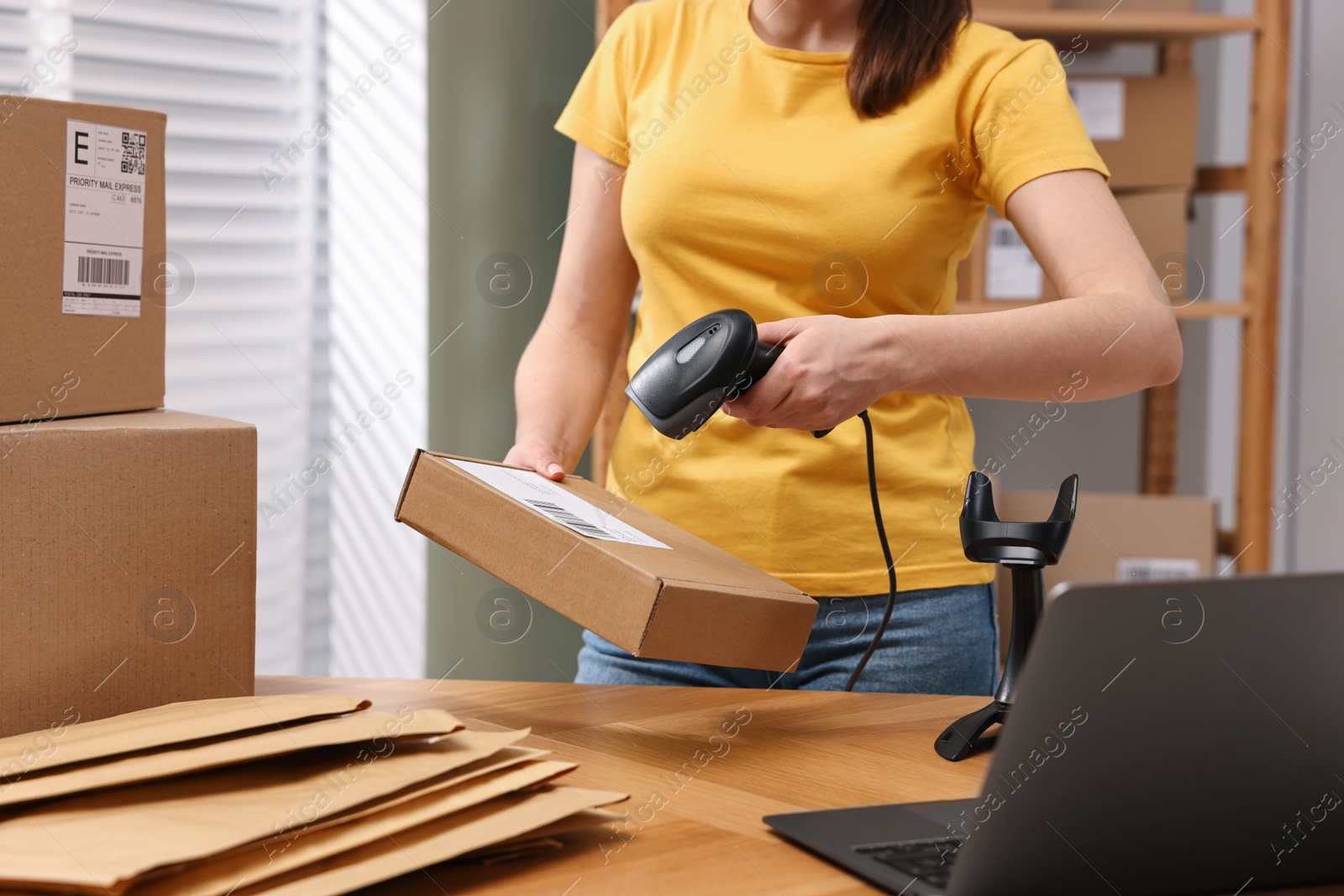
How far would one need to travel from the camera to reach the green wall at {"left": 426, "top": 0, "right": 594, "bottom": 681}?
6.74ft

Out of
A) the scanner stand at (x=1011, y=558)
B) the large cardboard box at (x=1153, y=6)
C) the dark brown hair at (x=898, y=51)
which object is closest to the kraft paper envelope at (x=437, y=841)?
the scanner stand at (x=1011, y=558)

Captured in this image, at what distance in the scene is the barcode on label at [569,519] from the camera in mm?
747

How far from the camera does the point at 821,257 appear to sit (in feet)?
3.62

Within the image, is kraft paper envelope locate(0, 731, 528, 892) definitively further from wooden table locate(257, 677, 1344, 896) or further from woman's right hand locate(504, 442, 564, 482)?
woman's right hand locate(504, 442, 564, 482)

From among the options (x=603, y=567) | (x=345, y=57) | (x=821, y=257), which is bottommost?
(x=603, y=567)

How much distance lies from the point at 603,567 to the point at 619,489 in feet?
1.53

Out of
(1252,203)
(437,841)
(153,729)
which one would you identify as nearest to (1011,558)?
(437,841)

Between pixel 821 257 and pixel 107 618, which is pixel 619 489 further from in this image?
pixel 107 618

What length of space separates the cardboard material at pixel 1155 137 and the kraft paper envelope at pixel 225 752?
5.85 feet

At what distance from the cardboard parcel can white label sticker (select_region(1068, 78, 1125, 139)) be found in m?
1.76

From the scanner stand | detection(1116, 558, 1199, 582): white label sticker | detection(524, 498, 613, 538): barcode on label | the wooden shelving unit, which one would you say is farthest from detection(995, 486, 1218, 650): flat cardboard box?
detection(524, 498, 613, 538): barcode on label

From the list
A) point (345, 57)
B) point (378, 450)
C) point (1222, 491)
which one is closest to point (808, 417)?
point (378, 450)

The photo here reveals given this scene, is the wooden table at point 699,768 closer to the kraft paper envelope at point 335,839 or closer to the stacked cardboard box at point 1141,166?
the kraft paper envelope at point 335,839

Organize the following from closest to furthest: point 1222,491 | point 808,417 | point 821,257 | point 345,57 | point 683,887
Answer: point 683,887, point 808,417, point 821,257, point 345,57, point 1222,491
